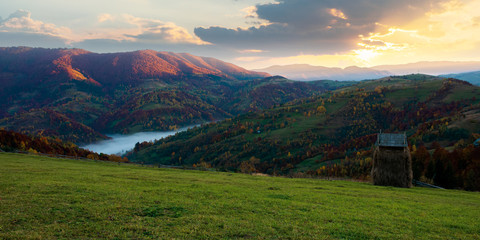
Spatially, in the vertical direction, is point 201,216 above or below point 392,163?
below

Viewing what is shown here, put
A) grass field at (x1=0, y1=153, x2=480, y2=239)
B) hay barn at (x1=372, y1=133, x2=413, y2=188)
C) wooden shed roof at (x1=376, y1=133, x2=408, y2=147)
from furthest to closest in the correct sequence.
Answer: wooden shed roof at (x1=376, y1=133, x2=408, y2=147) < hay barn at (x1=372, y1=133, x2=413, y2=188) < grass field at (x1=0, y1=153, x2=480, y2=239)

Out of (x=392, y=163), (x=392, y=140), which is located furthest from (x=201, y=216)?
(x=392, y=140)

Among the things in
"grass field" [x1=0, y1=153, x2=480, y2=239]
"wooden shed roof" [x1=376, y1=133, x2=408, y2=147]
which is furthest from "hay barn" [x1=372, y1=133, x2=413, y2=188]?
"grass field" [x1=0, y1=153, x2=480, y2=239]

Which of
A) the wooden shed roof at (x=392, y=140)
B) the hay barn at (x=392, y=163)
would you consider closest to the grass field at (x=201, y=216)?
the hay barn at (x=392, y=163)

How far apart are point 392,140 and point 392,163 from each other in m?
3.63

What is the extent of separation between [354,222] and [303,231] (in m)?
4.15

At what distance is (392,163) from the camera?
37.2m

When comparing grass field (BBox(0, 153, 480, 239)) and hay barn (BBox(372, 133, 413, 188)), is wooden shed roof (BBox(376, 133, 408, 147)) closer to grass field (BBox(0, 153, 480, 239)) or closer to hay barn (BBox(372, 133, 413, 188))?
hay barn (BBox(372, 133, 413, 188))

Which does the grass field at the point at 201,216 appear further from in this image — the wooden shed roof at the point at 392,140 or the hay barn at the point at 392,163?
the wooden shed roof at the point at 392,140

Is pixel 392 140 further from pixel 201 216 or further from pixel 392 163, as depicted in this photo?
pixel 201 216

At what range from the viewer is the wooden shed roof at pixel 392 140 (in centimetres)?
3762

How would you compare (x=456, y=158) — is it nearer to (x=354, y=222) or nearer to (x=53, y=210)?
(x=354, y=222)

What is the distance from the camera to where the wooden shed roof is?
3762 centimetres

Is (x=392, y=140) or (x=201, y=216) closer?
(x=201, y=216)
